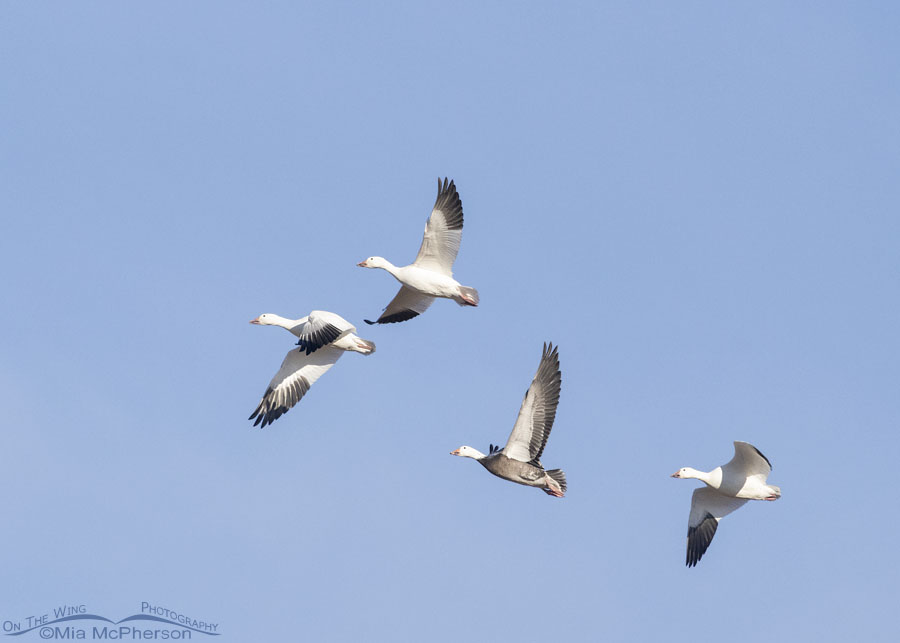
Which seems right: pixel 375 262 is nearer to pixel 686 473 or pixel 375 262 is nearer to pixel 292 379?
pixel 292 379

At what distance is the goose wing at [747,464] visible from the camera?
70.7 feet

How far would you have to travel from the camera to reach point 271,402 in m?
23.6

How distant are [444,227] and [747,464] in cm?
597

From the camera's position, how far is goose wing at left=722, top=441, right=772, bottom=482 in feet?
70.7

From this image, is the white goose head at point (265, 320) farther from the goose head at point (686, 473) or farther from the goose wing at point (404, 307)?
the goose head at point (686, 473)

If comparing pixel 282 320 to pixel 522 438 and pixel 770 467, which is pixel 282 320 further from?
pixel 770 467

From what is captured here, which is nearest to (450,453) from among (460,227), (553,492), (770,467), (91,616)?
(553,492)

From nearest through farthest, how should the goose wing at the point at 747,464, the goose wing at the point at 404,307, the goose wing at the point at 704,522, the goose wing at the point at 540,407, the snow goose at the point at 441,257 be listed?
the goose wing at the point at 540,407, the goose wing at the point at 747,464, the snow goose at the point at 441,257, the goose wing at the point at 704,522, the goose wing at the point at 404,307

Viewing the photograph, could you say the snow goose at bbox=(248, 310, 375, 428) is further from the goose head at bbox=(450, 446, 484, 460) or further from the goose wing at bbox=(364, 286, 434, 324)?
the goose head at bbox=(450, 446, 484, 460)

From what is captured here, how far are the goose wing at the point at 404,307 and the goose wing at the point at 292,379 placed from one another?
105cm

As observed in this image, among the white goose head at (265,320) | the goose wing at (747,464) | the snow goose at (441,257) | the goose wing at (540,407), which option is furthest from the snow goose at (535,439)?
the white goose head at (265,320)

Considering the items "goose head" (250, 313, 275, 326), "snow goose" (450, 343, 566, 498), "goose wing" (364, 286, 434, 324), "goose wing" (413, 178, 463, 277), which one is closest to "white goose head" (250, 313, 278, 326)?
"goose head" (250, 313, 275, 326)

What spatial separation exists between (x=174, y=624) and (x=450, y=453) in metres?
5.56

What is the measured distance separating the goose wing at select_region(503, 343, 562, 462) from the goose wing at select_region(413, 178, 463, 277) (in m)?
2.71
